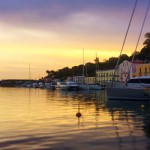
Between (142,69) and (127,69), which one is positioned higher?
(127,69)

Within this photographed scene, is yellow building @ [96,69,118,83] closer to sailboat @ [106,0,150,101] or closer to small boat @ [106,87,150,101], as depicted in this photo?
sailboat @ [106,0,150,101]

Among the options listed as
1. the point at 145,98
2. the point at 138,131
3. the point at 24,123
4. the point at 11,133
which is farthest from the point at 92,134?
the point at 145,98

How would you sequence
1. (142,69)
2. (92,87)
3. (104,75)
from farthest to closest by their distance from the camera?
1. (104,75)
2. (142,69)
3. (92,87)

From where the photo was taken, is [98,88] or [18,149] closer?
[18,149]

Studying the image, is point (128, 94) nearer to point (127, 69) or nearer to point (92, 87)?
point (92, 87)

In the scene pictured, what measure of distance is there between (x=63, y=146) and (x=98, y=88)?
109824 mm

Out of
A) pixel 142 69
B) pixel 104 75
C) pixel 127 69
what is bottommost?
pixel 104 75

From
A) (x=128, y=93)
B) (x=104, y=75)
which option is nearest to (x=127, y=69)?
(x=104, y=75)

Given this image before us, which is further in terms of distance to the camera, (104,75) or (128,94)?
(104,75)

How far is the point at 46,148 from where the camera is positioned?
16109mm

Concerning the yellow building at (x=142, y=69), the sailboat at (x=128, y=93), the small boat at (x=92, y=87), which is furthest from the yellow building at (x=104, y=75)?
the sailboat at (x=128, y=93)

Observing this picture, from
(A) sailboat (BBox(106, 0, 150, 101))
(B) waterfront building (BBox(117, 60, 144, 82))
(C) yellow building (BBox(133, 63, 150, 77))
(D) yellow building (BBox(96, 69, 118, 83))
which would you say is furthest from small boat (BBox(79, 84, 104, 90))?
(A) sailboat (BBox(106, 0, 150, 101))

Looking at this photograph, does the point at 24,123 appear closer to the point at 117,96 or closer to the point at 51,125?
the point at 51,125

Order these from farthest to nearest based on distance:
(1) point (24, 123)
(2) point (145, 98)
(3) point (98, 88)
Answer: (3) point (98, 88)
(2) point (145, 98)
(1) point (24, 123)
